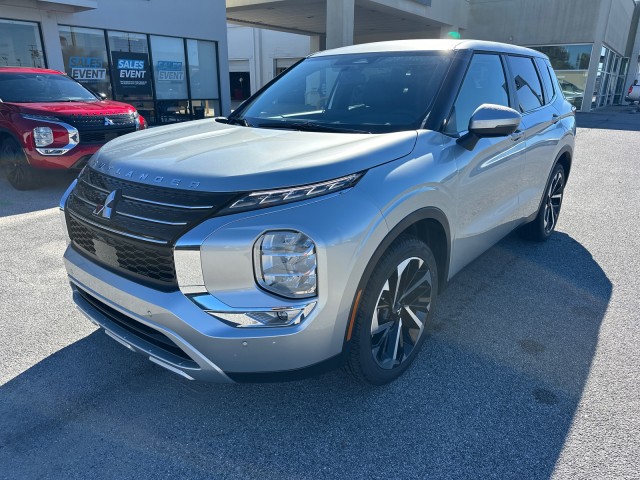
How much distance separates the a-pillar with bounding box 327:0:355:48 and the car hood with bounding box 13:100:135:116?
1119 centimetres

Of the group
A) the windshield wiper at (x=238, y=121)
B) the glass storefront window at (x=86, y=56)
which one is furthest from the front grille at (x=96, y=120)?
the glass storefront window at (x=86, y=56)

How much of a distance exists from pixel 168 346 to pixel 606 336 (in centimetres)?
285

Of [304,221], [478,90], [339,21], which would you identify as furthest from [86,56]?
[304,221]

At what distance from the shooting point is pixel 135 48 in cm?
1452

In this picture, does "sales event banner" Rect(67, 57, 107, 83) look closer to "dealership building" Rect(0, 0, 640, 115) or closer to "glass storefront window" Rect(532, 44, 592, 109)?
"dealership building" Rect(0, 0, 640, 115)

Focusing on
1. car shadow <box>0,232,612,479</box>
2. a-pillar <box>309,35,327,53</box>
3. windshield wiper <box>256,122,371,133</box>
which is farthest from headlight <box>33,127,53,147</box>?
a-pillar <box>309,35,327,53</box>

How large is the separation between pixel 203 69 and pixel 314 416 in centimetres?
1636

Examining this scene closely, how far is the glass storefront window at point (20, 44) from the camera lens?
38.2 ft

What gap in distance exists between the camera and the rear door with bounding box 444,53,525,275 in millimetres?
2949

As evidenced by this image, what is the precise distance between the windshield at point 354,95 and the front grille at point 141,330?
1507 millimetres

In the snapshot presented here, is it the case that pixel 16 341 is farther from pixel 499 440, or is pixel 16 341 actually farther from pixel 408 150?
pixel 499 440

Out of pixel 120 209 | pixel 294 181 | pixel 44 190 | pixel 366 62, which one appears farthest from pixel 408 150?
pixel 44 190

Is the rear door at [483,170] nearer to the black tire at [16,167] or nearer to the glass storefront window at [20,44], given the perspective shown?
the black tire at [16,167]

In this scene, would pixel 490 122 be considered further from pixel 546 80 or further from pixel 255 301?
pixel 546 80
